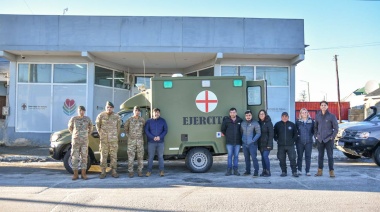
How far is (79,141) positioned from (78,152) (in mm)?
287

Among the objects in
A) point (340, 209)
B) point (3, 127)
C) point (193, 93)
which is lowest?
point (340, 209)

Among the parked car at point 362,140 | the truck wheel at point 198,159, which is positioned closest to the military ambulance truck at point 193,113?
the truck wheel at point 198,159

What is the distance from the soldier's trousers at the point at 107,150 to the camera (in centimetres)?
821

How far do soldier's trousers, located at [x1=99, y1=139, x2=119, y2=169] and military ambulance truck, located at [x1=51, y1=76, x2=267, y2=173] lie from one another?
0.55 meters

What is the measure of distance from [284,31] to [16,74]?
12.6 m

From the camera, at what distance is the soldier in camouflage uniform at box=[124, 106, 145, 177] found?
8359 mm

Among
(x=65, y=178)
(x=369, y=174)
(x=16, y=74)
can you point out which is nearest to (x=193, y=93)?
(x=65, y=178)

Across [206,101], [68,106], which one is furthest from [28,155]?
[206,101]

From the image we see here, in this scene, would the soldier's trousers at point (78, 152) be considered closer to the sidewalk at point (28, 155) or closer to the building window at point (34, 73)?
the sidewalk at point (28, 155)

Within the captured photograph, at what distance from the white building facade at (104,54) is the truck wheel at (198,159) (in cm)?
674

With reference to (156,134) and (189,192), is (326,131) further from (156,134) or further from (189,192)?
(156,134)

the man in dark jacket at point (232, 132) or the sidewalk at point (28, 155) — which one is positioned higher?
the man in dark jacket at point (232, 132)

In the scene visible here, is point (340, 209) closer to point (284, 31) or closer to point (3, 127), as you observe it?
point (284, 31)

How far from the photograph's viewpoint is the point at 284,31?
48.8 ft
